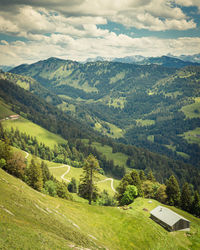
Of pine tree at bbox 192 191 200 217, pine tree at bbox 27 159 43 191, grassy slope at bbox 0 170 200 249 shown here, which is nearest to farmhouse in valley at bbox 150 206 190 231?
grassy slope at bbox 0 170 200 249

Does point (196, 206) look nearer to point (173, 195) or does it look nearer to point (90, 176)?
point (173, 195)

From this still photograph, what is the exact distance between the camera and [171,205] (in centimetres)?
8425

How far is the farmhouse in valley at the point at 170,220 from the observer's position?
5706cm

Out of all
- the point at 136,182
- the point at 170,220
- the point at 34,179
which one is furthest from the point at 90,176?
the point at 170,220

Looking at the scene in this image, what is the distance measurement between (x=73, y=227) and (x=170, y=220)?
34.4 metres

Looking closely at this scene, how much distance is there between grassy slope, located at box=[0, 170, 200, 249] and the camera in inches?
1046

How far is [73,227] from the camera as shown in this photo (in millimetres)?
40469

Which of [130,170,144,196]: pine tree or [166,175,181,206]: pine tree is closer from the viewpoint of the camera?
[166,175,181,206]: pine tree

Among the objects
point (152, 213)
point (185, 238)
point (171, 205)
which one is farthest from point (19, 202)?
point (171, 205)

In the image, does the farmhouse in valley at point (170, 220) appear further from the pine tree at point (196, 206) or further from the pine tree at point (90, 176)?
the pine tree at point (196, 206)

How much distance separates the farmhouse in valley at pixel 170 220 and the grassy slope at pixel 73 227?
1.96 m

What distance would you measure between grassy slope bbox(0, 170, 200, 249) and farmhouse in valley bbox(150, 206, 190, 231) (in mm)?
1959

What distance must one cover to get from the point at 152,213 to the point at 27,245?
49.9 m

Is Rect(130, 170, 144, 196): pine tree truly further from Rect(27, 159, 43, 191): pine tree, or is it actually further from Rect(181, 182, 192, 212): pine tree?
Rect(27, 159, 43, 191): pine tree
